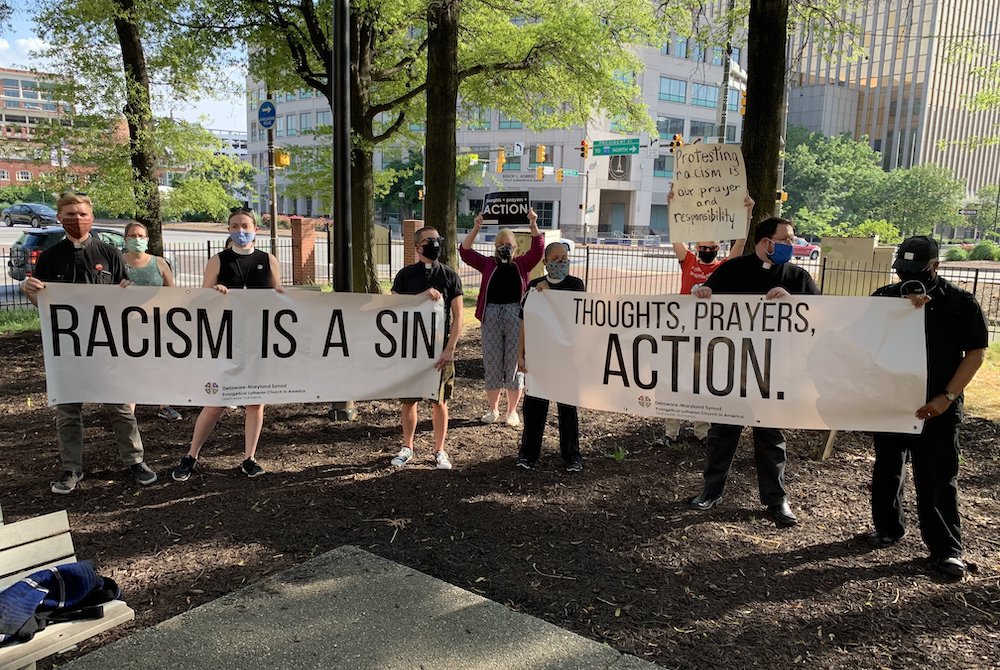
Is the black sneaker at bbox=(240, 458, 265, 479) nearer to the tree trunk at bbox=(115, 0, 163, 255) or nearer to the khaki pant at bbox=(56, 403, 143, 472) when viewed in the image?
the khaki pant at bbox=(56, 403, 143, 472)

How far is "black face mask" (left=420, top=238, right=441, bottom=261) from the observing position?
18.9 ft

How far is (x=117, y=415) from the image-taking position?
5465mm

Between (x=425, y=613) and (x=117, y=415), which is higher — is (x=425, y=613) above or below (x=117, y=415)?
below

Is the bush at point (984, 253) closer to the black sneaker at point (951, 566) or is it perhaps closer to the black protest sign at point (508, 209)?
the black protest sign at point (508, 209)

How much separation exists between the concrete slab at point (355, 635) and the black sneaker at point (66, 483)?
225 centimetres

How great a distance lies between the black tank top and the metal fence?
16.9ft

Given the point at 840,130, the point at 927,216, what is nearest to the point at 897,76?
the point at 840,130

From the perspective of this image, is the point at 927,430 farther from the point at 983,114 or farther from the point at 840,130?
the point at 983,114

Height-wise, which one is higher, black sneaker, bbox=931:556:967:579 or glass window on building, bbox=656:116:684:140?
glass window on building, bbox=656:116:684:140

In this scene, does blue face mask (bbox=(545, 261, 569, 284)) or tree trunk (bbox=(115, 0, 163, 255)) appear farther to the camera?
tree trunk (bbox=(115, 0, 163, 255))

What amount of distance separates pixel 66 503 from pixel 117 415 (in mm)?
718

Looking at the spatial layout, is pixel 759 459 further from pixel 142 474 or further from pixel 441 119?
pixel 441 119

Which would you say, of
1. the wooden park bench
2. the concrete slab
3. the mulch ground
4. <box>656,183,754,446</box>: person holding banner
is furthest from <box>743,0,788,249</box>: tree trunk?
the wooden park bench

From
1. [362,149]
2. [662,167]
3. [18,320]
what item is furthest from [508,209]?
[662,167]
